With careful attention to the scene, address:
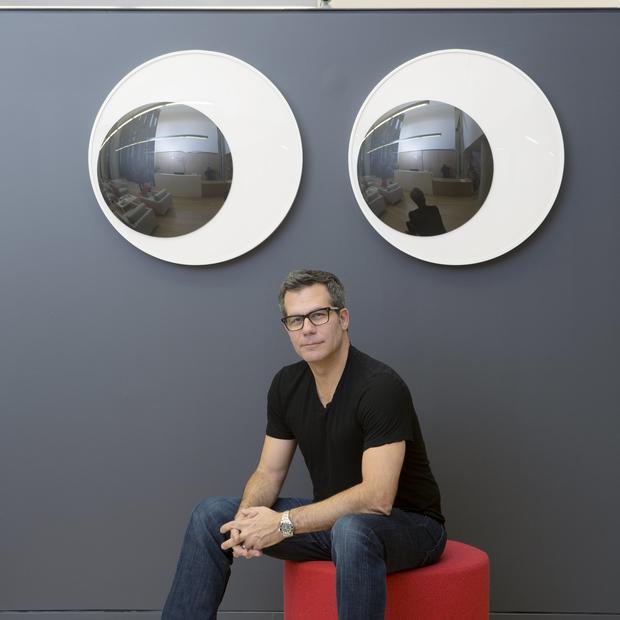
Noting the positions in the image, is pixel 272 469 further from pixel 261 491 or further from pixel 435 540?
pixel 435 540

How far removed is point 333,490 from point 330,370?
11.8 inches

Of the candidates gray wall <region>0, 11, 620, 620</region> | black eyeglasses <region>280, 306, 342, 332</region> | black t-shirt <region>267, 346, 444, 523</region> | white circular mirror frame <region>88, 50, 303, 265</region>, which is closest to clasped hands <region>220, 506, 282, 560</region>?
black t-shirt <region>267, 346, 444, 523</region>

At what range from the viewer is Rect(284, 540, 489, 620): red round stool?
2.12 meters

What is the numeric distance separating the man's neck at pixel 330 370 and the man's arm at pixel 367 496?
0.22 m

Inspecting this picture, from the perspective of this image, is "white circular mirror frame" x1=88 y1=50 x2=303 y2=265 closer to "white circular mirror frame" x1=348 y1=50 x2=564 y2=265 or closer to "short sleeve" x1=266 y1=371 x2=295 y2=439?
"white circular mirror frame" x1=348 y1=50 x2=564 y2=265

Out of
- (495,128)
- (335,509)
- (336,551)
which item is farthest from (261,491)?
(495,128)

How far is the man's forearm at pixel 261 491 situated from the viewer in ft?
7.66

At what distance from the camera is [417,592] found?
212cm

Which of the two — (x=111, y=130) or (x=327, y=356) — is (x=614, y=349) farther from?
(x=111, y=130)

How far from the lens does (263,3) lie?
3.42 m

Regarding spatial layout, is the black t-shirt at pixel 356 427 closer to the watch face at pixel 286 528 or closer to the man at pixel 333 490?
the man at pixel 333 490

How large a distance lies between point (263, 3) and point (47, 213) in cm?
121

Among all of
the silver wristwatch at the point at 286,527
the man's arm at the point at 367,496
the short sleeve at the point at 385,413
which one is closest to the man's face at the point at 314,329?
the short sleeve at the point at 385,413

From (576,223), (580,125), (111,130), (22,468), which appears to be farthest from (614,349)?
(22,468)
